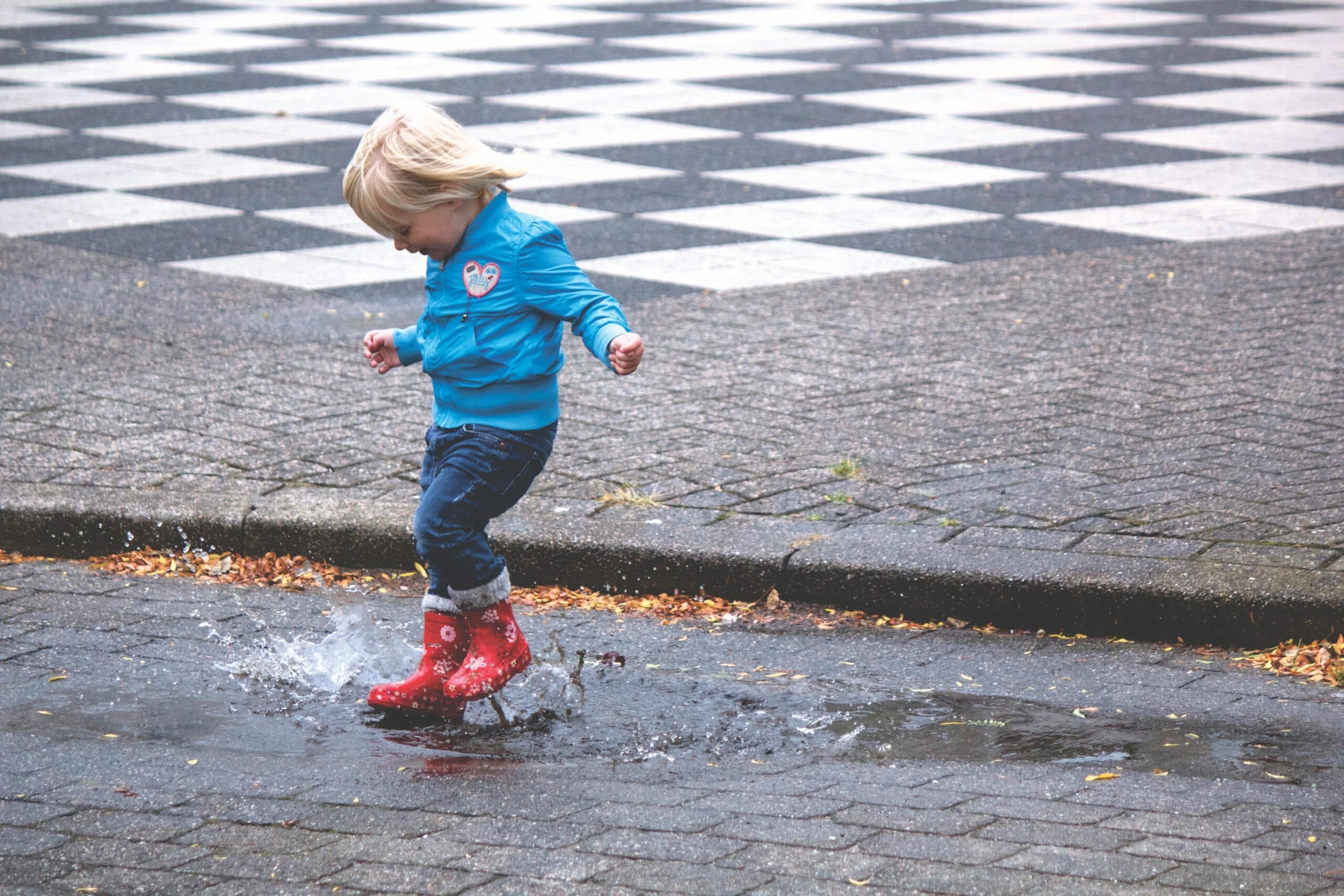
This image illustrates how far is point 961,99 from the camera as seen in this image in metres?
10.4

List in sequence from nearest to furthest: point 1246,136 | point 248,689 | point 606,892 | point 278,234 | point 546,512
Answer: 1. point 606,892
2. point 248,689
3. point 546,512
4. point 278,234
5. point 1246,136

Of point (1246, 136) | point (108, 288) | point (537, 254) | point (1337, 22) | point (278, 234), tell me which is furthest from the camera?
point (1337, 22)

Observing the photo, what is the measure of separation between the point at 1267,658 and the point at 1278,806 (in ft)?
3.02

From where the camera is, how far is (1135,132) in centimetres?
941

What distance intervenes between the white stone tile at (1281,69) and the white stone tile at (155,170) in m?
6.11

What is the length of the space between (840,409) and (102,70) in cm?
815

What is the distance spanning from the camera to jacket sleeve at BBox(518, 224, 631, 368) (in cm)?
313

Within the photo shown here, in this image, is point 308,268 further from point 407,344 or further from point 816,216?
point 407,344

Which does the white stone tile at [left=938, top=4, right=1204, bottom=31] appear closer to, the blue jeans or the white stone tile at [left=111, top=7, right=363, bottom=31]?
the white stone tile at [left=111, top=7, right=363, bottom=31]

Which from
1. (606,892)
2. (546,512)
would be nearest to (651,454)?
(546,512)

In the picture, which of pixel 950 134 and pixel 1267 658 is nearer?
pixel 1267 658

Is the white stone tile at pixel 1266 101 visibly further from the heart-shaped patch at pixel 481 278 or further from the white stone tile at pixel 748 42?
the heart-shaped patch at pixel 481 278

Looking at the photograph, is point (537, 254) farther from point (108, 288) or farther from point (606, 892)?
point (108, 288)

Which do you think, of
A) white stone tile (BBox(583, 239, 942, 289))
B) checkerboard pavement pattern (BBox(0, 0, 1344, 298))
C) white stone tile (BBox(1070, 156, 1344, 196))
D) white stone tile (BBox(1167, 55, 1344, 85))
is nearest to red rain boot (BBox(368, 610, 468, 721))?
checkerboard pavement pattern (BBox(0, 0, 1344, 298))
